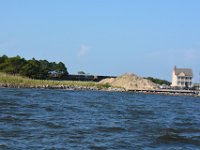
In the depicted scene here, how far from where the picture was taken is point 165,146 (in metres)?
21.9

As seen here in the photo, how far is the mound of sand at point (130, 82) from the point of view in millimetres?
165625

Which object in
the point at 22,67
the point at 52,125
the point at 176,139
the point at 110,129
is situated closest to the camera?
the point at 176,139

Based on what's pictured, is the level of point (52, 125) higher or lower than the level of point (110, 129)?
higher

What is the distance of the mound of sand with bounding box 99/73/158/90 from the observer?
16562 centimetres

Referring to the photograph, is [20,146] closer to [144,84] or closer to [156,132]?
[156,132]

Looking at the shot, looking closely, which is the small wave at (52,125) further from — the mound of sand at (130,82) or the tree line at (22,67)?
the mound of sand at (130,82)

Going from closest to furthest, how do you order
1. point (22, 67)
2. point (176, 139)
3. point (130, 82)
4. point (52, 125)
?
point (176, 139)
point (52, 125)
point (22, 67)
point (130, 82)

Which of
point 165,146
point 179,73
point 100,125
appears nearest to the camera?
point 165,146

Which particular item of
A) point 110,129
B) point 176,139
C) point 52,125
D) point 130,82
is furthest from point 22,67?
point 176,139

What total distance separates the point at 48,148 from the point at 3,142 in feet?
6.36

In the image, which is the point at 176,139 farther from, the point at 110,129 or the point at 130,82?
the point at 130,82

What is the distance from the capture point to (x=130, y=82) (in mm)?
168000

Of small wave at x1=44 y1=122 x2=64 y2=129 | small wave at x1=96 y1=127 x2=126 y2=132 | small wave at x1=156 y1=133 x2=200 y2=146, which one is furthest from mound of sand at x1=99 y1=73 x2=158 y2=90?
small wave at x1=156 y1=133 x2=200 y2=146

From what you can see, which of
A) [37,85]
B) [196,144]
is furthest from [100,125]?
[37,85]
